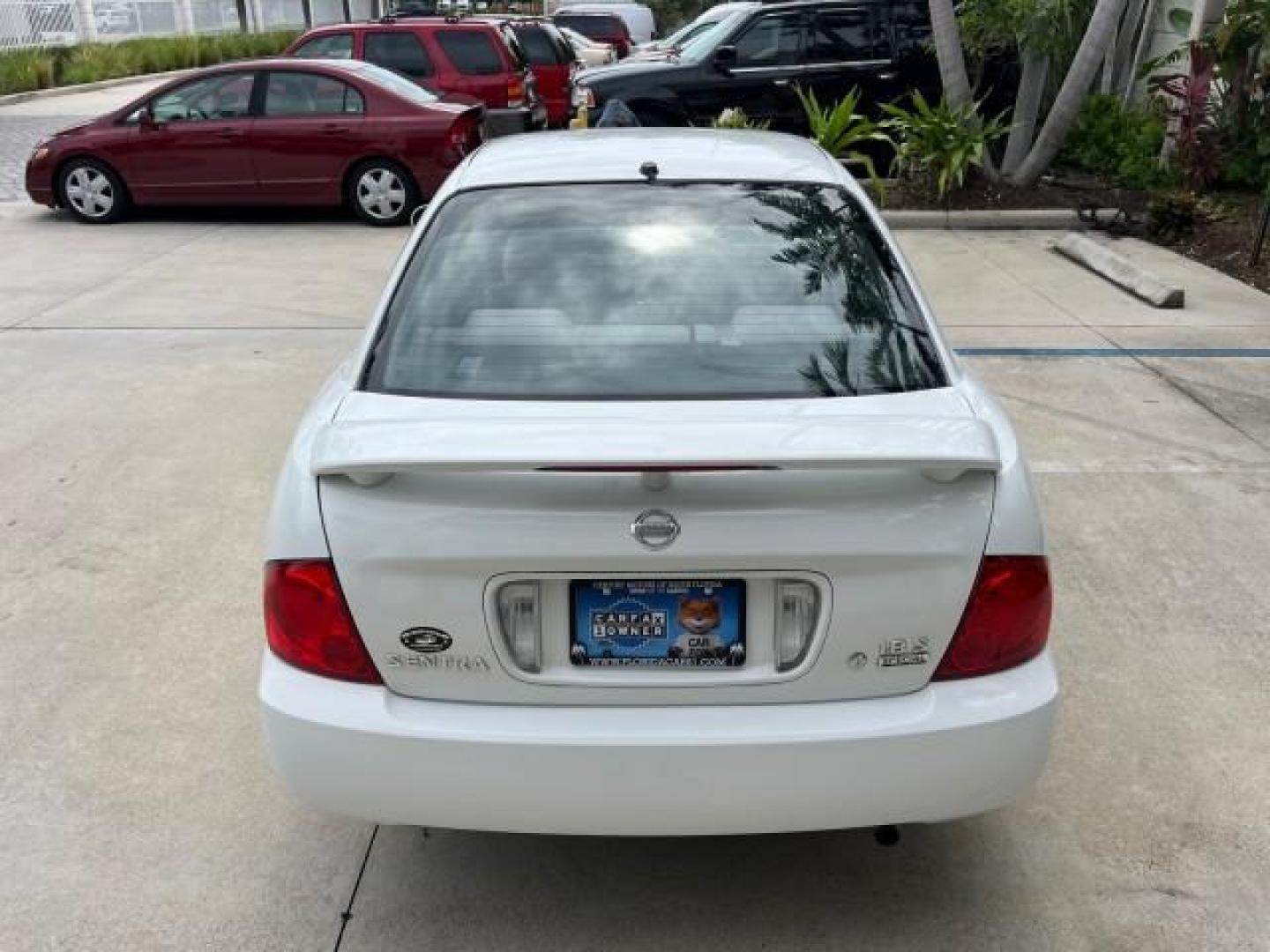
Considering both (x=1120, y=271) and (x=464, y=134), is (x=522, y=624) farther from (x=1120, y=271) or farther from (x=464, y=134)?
(x=464, y=134)

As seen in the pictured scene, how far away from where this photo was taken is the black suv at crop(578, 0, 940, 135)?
40.3 feet

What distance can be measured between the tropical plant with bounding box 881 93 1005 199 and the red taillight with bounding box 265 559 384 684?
32.0ft

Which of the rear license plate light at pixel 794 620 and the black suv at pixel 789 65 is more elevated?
the black suv at pixel 789 65

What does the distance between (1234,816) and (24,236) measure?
11.0m

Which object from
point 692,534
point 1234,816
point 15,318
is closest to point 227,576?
point 692,534

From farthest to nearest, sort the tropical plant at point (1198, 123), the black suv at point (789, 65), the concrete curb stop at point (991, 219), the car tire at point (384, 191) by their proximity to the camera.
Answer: the black suv at point (789, 65) < the car tire at point (384, 191) < the concrete curb stop at point (991, 219) < the tropical plant at point (1198, 123)

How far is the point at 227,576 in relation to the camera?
4504 mm

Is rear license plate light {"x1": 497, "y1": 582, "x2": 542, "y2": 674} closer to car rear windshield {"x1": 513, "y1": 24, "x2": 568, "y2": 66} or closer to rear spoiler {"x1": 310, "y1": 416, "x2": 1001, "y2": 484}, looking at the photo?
rear spoiler {"x1": 310, "y1": 416, "x2": 1001, "y2": 484}

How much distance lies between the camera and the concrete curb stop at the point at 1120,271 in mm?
8266

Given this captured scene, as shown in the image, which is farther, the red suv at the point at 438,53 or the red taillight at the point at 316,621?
the red suv at the point at 438,53

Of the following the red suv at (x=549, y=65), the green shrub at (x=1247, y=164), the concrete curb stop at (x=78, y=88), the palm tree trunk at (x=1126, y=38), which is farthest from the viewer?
the concrete curb stop at (x=78, y=88)

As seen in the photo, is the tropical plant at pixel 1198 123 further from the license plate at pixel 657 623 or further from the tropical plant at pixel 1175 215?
the license plate at pixel 657 623

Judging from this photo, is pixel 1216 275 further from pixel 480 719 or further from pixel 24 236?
pixel 24 236

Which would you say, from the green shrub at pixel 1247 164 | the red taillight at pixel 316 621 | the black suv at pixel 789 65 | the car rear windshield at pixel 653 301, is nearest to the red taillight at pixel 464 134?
the black suv at pixel 789 65
